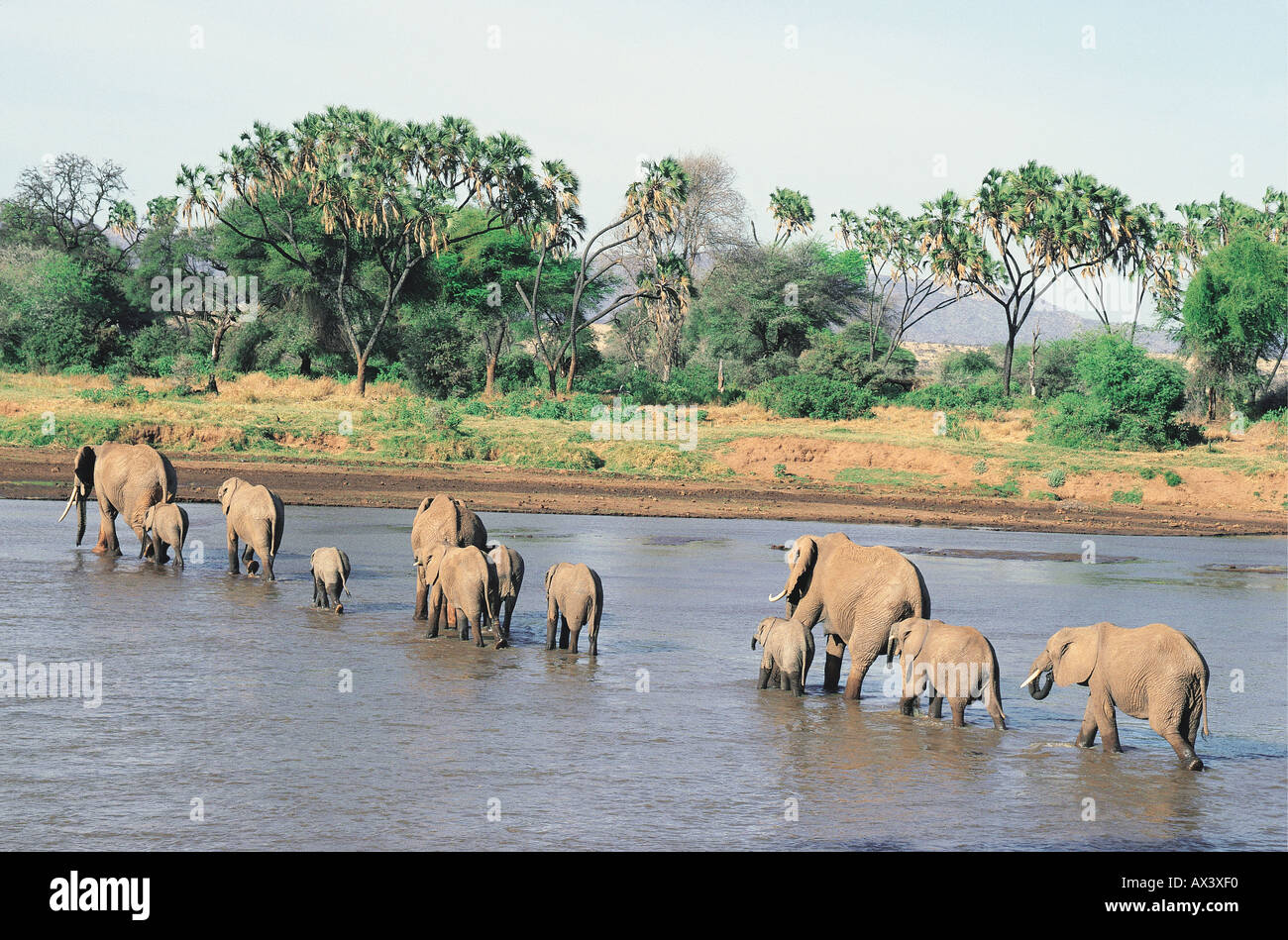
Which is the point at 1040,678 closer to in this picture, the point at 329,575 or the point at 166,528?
the point at 329,575

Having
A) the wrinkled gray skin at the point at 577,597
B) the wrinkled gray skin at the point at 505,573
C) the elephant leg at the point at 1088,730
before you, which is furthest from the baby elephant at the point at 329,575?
the elephant leg at the point at 1088,730

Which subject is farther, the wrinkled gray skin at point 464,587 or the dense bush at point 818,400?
the dense bush at point 818,400

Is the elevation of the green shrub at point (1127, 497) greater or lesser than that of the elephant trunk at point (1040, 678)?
greater

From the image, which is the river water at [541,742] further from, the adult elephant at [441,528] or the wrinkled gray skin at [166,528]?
the adult elephant at [441,528]

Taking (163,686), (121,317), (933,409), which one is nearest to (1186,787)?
(163,686)

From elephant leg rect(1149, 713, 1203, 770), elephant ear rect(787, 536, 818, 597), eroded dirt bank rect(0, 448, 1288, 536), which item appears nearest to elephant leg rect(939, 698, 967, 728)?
elephant leg rect(1149, 713, 1203, 770)

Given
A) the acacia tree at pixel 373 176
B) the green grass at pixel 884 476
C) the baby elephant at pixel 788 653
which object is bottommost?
the baby elephant at pixel 788 653

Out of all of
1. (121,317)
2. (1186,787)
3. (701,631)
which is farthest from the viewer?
(121,317)

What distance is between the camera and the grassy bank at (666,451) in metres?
37.9

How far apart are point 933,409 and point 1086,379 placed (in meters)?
8.45

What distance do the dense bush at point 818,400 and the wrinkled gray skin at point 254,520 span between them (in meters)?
34.5

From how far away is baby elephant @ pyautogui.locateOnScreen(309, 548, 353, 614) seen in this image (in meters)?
14.9

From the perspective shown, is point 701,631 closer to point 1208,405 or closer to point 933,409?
point 933,409
